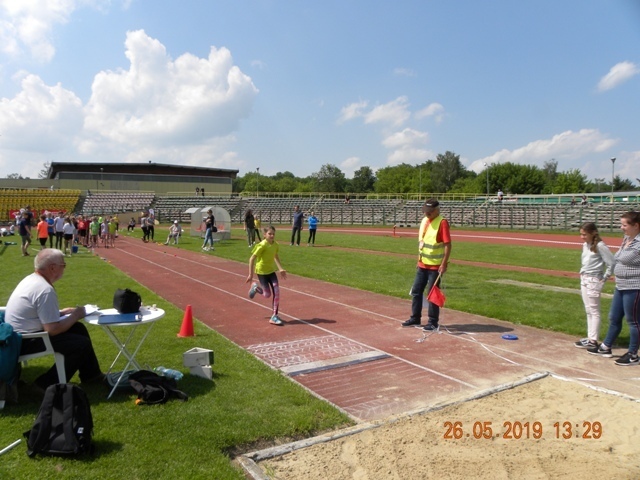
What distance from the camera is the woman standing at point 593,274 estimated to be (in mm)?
7062

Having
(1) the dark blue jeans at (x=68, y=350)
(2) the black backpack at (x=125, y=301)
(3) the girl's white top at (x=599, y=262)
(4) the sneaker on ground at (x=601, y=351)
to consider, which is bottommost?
(4) the sneaker on ground at (x=601, y=351)

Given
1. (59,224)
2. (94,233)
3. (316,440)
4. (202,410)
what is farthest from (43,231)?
(316,440)

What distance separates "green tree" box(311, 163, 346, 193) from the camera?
135 meters

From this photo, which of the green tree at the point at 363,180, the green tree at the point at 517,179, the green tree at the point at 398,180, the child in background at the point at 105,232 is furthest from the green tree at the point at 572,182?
the child in background at the point at 105,232

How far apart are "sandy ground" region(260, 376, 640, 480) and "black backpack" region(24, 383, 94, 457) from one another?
1.52m

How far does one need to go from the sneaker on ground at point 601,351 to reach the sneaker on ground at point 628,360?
33cm

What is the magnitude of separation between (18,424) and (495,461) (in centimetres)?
423

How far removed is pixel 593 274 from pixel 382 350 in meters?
3.21

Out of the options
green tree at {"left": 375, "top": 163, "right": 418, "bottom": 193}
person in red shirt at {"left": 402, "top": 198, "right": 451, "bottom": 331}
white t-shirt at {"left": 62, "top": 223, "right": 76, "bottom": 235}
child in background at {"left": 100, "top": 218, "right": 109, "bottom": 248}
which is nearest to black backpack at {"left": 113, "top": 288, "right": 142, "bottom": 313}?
person in red shirt at {"left": 402, "top": 198, "right": 451, "bottom": 331}

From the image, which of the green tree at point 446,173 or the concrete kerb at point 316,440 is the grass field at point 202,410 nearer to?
the concrete kerb at point 316,440

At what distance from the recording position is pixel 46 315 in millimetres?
4953

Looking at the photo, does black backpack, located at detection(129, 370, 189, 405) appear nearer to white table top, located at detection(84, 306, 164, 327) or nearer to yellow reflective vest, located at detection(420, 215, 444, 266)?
white table top, located at detection(84, 306, 164, 327)

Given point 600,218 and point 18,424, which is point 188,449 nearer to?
point 18,424

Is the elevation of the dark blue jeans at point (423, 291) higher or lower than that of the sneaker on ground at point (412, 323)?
higher
